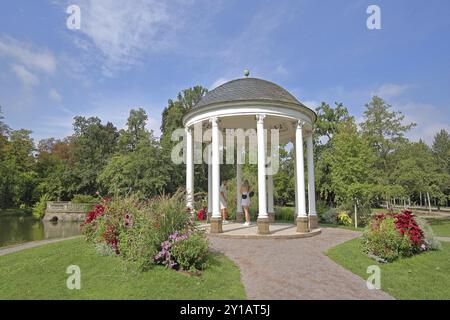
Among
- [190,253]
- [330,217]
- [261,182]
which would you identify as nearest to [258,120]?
[261,182]

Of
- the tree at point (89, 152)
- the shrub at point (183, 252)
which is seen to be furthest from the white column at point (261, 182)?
the tree at point (89, 152)

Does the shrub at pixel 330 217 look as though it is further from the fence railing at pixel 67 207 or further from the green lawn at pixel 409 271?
the fence railing at pixel 67 207

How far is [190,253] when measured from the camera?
23.0 feet

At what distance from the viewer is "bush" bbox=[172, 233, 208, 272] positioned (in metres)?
7.02

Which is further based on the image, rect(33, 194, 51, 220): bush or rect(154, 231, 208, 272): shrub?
rect(33, 194, 51, 220): bush

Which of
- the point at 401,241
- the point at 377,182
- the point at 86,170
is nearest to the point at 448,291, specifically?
the point at 401,241

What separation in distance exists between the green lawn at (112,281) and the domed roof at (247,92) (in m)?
6.84

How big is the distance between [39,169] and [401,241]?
54733 mm

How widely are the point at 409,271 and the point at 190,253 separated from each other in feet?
17.7

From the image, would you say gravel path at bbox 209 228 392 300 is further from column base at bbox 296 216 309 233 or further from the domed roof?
the domed roof

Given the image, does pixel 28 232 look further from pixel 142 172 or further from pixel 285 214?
pixel 285 214

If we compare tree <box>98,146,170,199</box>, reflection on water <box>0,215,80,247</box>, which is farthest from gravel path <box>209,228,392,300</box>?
tree <box>98,146,170,199</box>

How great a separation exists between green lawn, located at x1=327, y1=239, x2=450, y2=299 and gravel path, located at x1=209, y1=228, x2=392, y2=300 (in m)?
0.36

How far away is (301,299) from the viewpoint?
5520 millimetres
